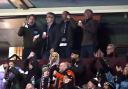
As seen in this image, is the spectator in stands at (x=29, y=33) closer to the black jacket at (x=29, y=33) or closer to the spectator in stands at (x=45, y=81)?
the black jacket at (x=29, y=33)

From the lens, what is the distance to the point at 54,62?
38.6 ft

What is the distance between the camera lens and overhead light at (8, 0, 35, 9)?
50.1 ft

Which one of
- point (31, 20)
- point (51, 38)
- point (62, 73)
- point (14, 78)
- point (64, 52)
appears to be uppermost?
point (31, 20)

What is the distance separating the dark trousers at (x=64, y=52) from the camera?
40.0 feet

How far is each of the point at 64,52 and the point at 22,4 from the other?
11.9 ft

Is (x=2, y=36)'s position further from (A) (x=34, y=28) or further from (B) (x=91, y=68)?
(B) (x=91, y=68)

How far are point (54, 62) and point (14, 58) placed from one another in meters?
1.98

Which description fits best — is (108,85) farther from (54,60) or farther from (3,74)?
(3,74)

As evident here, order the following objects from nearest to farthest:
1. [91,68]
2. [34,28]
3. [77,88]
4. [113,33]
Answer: [77,88] < [91,68] < [34,28] < [113,33]

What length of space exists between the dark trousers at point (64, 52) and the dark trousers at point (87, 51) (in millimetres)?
326

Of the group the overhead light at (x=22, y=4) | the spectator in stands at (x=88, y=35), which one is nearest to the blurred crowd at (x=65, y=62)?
the spectator in stands at (x=88, y=35)

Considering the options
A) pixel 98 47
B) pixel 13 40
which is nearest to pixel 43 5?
pixel 13 40

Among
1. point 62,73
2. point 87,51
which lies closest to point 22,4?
point 87,51

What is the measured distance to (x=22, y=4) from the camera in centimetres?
1544
